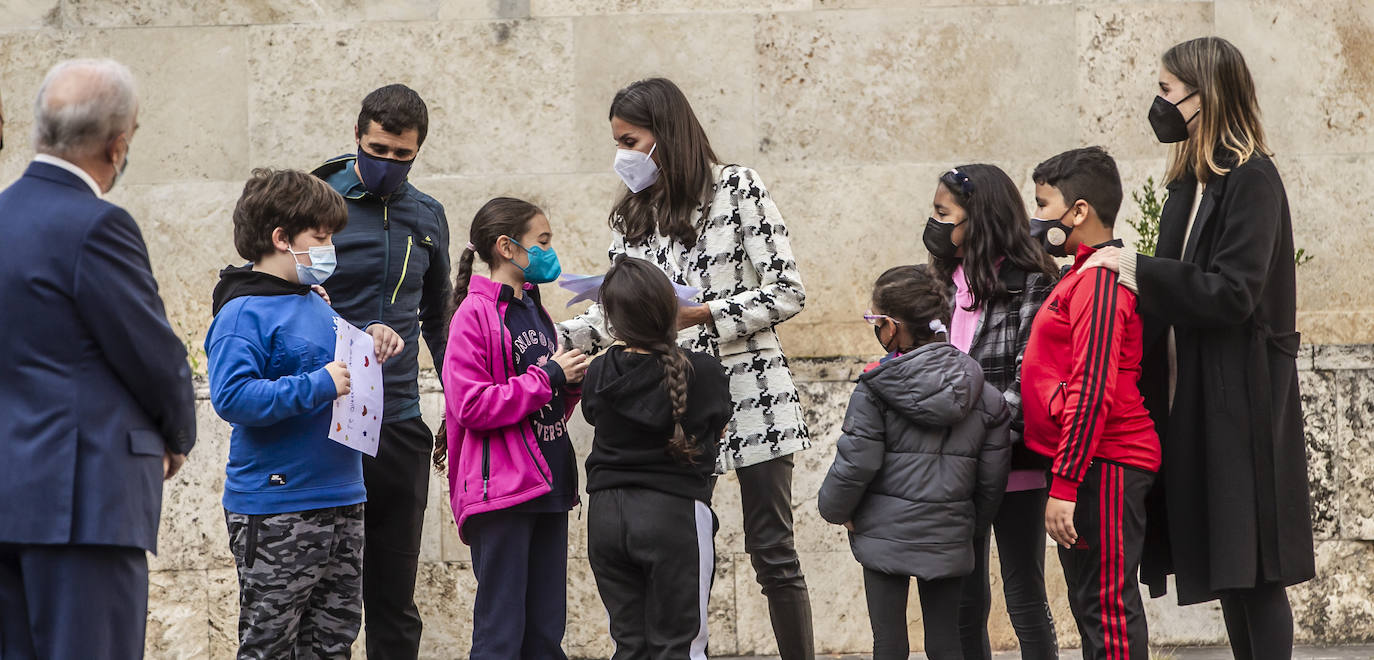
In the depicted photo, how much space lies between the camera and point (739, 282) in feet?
13.1

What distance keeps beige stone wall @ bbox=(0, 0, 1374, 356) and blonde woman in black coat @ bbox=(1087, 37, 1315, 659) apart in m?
1.79

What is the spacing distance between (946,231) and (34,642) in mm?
2693

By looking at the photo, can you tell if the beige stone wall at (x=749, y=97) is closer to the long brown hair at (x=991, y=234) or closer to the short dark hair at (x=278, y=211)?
the long brown hair at (x=991, y=234)

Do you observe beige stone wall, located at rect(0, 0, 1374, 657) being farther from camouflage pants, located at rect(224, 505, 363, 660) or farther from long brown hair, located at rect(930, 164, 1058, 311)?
camouflage pants, located at rect(224, 505, 363, 660)

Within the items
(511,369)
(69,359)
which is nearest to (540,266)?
(511,369)

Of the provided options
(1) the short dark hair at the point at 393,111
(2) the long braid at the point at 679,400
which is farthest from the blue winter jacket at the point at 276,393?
(2) the long braid at the point at 679,400

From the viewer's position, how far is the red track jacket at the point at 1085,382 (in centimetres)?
341

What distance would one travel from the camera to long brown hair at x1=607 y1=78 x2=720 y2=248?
3.99 m

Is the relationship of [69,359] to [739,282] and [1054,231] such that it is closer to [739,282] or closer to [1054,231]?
[739,282]

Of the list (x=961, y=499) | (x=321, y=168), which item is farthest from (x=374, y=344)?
(x=961, y=499)

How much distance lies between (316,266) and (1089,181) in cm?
213

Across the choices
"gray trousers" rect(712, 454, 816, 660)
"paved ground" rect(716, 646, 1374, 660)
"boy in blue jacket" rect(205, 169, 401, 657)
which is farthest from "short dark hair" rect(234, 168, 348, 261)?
"paved ground" rect(716, 646, 1374, 660)

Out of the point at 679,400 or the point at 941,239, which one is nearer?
the point at 679,400

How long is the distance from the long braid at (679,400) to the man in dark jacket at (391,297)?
105 centimetres
